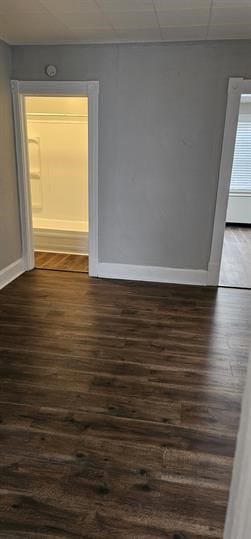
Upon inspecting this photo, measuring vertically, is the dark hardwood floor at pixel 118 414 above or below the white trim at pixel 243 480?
below

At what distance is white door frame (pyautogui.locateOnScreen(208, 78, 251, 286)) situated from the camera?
3.34m

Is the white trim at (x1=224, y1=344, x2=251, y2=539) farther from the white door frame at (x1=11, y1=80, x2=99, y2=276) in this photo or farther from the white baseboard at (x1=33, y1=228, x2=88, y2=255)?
the white baseboard at (x1=33, y1=228, x2=88, y2=255)

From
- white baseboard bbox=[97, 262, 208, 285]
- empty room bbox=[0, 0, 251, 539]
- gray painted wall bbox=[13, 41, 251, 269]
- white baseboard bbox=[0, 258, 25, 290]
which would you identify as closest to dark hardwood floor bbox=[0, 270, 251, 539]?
empty room bbox=[0, 0, 251, 539]

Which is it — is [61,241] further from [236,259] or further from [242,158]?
[242,158]

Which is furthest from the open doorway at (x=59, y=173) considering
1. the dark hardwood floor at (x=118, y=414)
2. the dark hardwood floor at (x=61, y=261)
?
the dark hardwood floor at (x=118, y=414)

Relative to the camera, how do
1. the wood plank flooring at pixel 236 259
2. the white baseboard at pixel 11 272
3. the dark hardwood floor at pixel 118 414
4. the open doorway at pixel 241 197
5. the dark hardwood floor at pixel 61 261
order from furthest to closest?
the open doorway at pixel 241 197 → the dark hardwood floor at pixel 61 261 → the wood plank flooring at pixel 236 259 → the white baseboard at pixel 11 272 → the dark hardwood floor at pixel 118 414

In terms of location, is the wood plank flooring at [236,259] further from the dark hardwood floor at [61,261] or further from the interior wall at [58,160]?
the interior wall at [58,160]

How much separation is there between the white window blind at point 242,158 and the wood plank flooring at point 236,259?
872 millimetres

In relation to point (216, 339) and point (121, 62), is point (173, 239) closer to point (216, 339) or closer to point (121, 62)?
point (216, 339)

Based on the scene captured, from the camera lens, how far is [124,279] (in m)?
4.14

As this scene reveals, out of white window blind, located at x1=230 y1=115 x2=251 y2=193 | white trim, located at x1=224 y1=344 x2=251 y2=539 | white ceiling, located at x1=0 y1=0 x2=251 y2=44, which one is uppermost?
white ceiling, located at x1=0 y1=0 x2=251 y2=44

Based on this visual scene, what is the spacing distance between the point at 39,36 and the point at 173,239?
2.31 m

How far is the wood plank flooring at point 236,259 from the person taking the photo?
416 centimetres

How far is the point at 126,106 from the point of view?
11.8 feet
